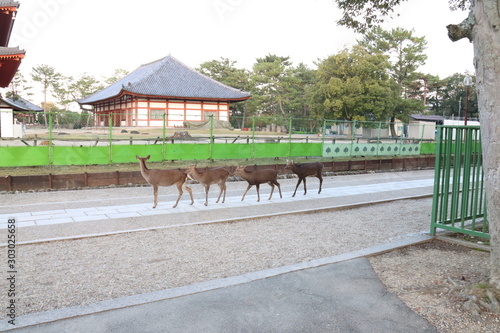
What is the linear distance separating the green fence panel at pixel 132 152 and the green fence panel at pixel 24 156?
2050mm

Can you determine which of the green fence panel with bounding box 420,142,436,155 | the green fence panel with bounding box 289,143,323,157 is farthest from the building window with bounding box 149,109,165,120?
the green fence panel with bounding box 420,142,436,155

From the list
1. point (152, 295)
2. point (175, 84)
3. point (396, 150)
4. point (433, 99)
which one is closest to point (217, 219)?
point (152, 295)

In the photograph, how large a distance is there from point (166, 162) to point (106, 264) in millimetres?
9309

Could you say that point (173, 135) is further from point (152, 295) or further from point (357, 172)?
→ point (152, 295)

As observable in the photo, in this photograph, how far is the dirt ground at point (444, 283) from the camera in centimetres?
337

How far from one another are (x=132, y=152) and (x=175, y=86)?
77.5ft

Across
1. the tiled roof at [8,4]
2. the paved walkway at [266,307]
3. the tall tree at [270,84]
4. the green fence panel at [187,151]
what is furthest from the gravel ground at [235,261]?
the tall tree at [270,84]

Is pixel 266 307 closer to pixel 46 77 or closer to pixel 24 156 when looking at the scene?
pixel 24 156

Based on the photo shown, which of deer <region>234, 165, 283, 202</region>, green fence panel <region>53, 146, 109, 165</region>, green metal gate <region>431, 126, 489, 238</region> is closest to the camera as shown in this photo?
Answer: green metal gate <region>431, 126, 489, 238</region>

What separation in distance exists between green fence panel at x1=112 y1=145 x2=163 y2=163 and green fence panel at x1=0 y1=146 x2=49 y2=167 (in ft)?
6.73

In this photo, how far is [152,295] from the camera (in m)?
3.76

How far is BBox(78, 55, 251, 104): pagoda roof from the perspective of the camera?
1295 inches

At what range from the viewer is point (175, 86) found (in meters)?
35.3

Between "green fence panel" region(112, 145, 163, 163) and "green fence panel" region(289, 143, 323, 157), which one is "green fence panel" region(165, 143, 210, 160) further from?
"green fence panel" region(289, 143, 323, 157)
